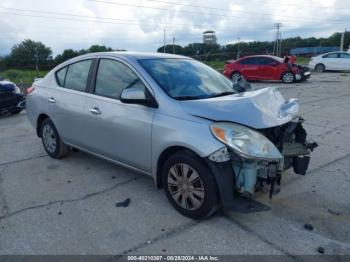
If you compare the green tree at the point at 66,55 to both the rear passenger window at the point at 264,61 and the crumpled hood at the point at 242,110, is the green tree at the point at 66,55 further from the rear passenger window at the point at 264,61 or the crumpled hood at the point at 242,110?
the crumpled hood at the point at 242,110

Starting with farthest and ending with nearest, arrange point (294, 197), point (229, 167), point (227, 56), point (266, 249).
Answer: point (227, 56) < point (294, 197) < point (229, 167) < point (266, 249)

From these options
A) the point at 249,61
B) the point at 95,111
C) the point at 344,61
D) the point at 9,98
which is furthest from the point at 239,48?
Answer: the point at 95,111

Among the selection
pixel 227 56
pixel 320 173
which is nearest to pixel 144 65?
pixel 320 173

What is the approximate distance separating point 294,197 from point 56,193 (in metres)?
2.83

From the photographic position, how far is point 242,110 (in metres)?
3.38

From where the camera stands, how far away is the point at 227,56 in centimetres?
3988

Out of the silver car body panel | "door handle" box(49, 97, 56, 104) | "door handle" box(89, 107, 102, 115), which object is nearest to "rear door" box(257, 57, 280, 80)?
the silver car body panel

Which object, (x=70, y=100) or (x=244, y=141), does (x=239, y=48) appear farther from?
(x=244, y=141)

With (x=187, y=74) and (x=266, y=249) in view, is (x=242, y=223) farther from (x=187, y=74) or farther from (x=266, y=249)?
(x=187, y=74)

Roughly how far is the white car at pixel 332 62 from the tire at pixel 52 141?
22.8 m

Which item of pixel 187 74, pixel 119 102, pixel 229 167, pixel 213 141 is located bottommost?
pixel 229 167

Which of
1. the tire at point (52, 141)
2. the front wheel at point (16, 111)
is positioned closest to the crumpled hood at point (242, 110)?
the tire at point (52, 141)

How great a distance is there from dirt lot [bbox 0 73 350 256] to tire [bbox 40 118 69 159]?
0.17 meters

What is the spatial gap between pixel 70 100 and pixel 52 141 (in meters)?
0.98
